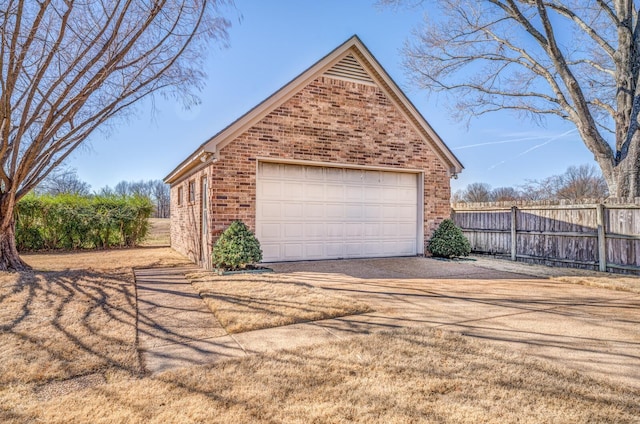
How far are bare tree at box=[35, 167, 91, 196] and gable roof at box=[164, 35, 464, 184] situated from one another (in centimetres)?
1032

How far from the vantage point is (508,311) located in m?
5.05

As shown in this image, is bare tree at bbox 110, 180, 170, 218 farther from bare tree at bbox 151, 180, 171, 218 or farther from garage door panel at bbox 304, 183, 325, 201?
garage door panel at bbox 304, 183, 325, 201

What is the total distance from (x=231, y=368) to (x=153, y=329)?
1.64 metres

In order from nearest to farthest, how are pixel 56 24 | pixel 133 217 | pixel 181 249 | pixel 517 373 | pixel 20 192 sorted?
1. pixel 517 373
2. pixel 56 24
3. pixel 20 192
4. pixel 181 249
5. pixel 133 217

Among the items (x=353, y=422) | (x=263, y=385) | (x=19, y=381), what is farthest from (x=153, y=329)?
(x=353, y=422)

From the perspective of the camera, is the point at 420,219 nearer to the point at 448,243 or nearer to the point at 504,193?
the point at 448,243

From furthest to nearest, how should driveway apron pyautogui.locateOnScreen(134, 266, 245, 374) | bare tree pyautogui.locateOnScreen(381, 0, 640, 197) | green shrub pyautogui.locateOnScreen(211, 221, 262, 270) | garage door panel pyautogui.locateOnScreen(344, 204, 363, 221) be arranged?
bare tree pyautogui.locateOnScreen(381, 0, 640, 197) < garage door panel pyautogui.locateOnScreen(344, 204, 363, 221) < green shrub pyautogui.locateOnScreen(211, 221, 262, 270) < driveway apron pyautogui.locateOnScreen(134, 266, 245, 374)

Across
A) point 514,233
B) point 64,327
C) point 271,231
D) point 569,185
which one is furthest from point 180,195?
point 569,185

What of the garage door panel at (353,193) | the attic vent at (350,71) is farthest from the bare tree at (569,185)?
the attic vent at (350,71)

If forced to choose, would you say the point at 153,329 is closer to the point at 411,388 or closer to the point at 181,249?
the point at 411,388

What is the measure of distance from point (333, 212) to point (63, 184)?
79.1 feet

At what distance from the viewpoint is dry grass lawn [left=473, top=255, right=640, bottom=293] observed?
272 inches

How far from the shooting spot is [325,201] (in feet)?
32.9

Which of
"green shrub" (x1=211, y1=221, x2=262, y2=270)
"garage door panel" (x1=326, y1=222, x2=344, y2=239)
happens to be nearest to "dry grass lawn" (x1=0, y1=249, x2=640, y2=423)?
"green shrub" (x1=211, y1=221, x2=262, y2=270)
